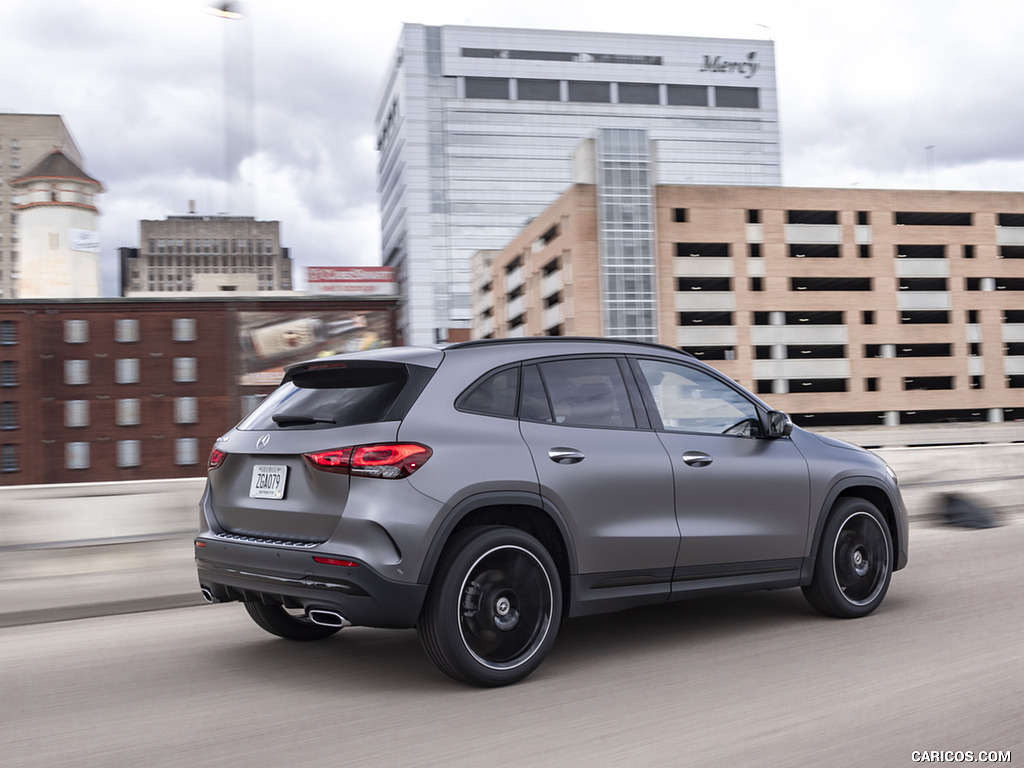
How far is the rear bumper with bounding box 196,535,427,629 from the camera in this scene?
4328 millimetres

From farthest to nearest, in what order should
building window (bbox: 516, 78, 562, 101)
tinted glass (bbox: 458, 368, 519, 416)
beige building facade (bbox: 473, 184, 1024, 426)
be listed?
1. building window (bbox: 516, 78, 562, 101)
2. beige building facade (bbox: 473, 184, 1024, 426)
3. tinted glass (bbox: 458, 368, 519, 416)

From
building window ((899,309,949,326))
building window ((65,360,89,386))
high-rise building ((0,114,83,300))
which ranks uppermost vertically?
high-rise building ((0,114,83,300))

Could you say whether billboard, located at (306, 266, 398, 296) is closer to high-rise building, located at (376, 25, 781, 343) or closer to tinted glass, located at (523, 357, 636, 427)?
high-rise building, located at (376, 25, 781, 343)

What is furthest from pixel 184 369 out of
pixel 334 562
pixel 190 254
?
pixel 190 254

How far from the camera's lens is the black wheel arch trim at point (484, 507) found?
4.43m

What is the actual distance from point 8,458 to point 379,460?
80533mm

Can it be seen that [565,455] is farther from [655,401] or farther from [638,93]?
[638,93]

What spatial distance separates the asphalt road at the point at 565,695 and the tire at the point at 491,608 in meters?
0.15

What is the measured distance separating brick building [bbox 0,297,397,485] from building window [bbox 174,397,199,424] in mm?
77

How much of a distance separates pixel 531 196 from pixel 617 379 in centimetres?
11641

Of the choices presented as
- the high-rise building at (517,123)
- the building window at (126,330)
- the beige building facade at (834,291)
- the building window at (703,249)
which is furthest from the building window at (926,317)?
the building window at (126,330)

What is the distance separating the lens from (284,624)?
5.78 meters

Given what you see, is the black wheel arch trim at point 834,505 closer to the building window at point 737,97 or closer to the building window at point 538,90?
the building window at point 538,90

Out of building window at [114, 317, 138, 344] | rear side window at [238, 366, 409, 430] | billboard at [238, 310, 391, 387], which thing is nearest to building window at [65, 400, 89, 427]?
building window at [114, 317, 138, 344]
